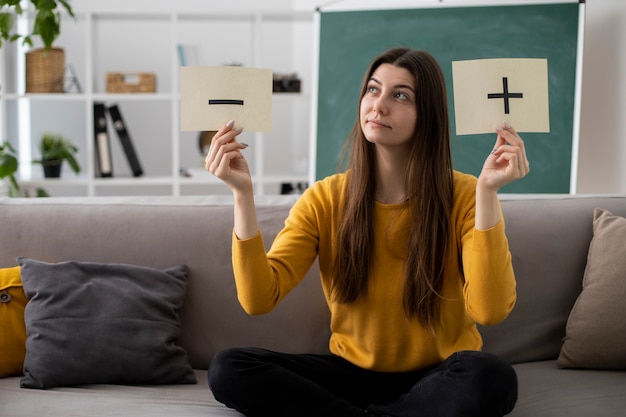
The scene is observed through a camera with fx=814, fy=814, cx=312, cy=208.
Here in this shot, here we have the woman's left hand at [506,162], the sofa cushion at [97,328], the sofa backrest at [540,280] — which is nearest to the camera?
the woman's left hand at [506,162]

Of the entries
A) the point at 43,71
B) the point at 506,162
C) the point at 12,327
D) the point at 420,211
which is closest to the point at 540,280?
the point at 420,211

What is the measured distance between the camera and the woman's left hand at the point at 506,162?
Result: 1.54m

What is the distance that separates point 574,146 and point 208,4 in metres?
3.02

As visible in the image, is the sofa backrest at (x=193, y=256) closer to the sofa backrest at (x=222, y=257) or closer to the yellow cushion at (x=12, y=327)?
the sofa backrest at (x=222, y=257)

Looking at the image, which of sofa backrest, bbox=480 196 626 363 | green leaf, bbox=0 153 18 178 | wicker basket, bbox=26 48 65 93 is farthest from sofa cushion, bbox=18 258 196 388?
wicker basket, bbox=26 48 65 93

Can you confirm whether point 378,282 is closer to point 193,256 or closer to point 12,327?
point 193,256

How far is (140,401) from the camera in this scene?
5.69 feet

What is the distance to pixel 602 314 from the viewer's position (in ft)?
6.44

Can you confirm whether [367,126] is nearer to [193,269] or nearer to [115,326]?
[193,269]

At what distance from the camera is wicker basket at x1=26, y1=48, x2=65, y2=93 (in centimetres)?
405

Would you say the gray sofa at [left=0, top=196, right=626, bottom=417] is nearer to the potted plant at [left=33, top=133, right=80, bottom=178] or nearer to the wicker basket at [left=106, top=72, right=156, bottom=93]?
the potted plant at [left=33, top=133, right=80, bottom=178]

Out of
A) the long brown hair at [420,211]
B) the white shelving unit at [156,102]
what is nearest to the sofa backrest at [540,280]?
the long brown hair at [420,211]

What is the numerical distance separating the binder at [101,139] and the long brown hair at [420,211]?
2575 millimetres

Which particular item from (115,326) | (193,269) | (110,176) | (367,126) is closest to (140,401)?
(115,326)
